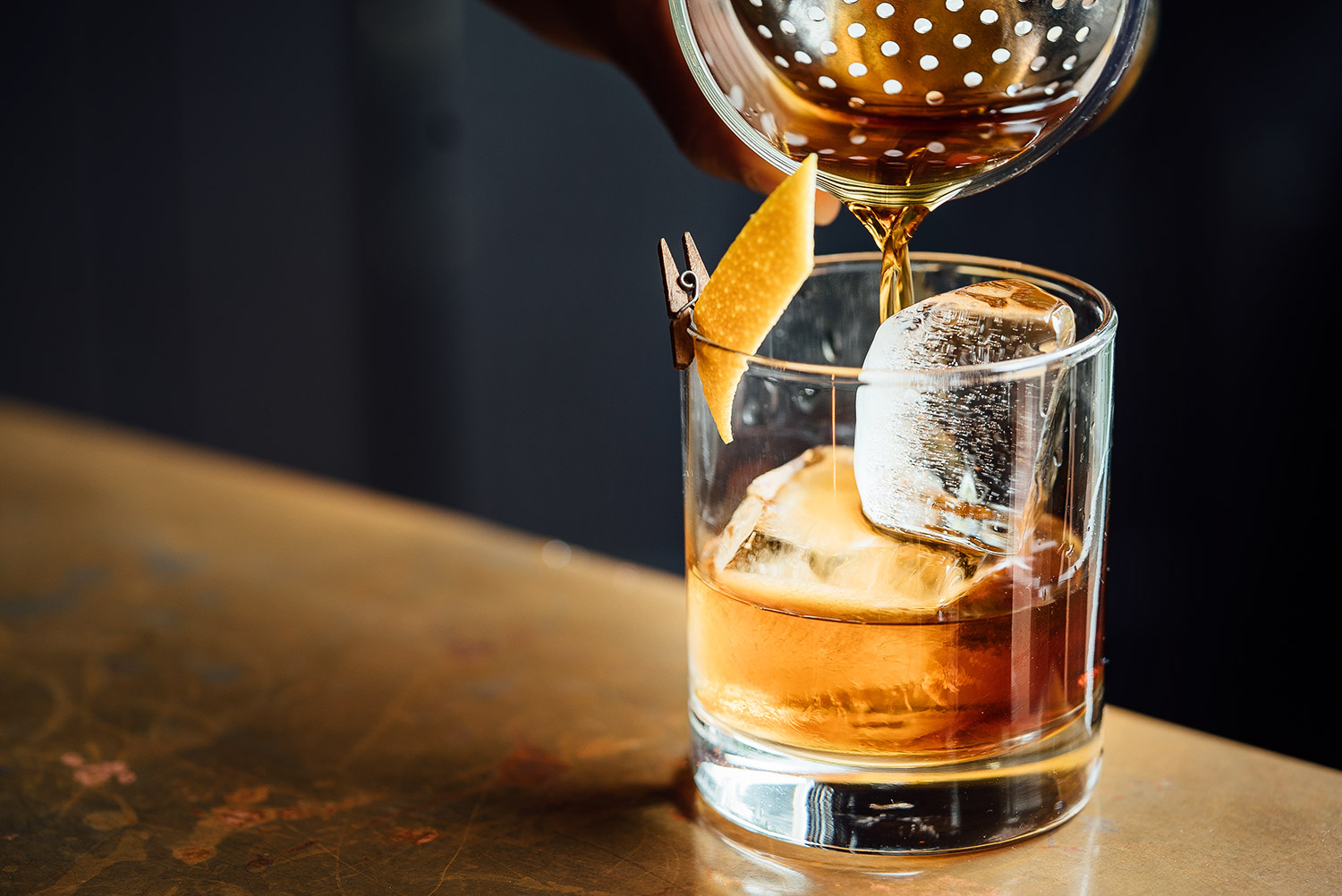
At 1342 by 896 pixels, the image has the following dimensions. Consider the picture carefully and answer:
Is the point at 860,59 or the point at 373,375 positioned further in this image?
the point at 373,375

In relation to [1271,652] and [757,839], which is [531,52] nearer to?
[1271,652]

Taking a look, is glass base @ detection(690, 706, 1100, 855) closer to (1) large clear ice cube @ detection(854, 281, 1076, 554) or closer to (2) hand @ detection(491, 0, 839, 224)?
(1) large clear ice cube @ detection(854, 281, 1076, 554)

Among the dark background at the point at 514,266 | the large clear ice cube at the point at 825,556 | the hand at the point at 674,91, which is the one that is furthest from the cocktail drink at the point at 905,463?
the dark background at the point at 514,266

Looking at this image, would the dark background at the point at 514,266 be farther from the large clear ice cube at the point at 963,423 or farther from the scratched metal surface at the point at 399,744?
the large clear ice cube at the point at 963,423

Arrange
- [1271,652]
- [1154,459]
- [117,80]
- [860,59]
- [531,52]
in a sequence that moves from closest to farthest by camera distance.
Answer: [860,59]
[1271,652]
[1154,459]
[531,52]
[117,80]

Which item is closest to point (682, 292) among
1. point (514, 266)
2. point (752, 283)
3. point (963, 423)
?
point (752, 283)

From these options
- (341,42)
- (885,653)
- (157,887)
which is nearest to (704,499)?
(885,653)
